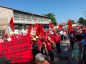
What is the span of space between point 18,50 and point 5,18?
4132 centimetres

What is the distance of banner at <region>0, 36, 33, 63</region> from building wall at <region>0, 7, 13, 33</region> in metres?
36.5

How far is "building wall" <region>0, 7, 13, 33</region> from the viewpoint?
4966 cm

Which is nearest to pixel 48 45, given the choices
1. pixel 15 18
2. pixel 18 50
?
pixel 18 50

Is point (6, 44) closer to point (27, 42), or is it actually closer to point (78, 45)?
point (27, 42)

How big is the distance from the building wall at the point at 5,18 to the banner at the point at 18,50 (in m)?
36.5

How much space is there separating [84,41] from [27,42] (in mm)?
2462

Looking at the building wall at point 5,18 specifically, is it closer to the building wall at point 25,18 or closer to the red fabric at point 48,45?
the building wall at point 25,18

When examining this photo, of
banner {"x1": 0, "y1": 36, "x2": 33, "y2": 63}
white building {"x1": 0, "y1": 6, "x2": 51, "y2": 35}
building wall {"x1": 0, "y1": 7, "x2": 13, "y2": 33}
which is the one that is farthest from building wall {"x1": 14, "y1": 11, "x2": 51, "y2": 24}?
banner {"x1": 0, "y1": 36, "x2": 33, "y2": 63}

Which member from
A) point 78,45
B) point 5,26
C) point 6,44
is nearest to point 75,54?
point 78,45

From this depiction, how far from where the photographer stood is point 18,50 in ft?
36.5

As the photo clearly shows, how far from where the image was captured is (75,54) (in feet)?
30.3

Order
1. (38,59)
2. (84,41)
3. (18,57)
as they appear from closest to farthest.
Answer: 1. (38,59)
2. (84,41)
3. (18,57)

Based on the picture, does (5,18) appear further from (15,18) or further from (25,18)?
(25,18)

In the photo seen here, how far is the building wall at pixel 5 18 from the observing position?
163 feet
